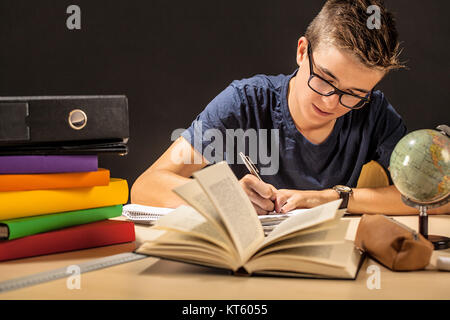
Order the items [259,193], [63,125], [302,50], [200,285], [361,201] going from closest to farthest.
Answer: [200,285], [63,125], [259,193], [361,201], [302,50]

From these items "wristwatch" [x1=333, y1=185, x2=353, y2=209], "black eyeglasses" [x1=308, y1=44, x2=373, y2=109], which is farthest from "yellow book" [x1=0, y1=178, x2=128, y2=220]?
"black eyeglasses" [x1=308, y1=44, x2=373, y2=109]

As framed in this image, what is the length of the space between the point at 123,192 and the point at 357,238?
20.4 inches

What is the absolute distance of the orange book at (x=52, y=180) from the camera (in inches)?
36.9

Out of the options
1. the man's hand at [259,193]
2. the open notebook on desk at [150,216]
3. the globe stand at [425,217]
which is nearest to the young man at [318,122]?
the man's hand at [259,193]

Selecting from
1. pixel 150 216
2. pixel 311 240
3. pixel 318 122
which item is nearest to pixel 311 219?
pixel 311 240

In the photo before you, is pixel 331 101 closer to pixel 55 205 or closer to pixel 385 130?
pixel 385 130

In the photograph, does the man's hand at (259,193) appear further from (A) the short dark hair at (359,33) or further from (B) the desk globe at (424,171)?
(A) the short dark hair at (359,33)

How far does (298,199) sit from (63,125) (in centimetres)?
87

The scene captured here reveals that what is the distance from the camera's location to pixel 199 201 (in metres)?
0.83

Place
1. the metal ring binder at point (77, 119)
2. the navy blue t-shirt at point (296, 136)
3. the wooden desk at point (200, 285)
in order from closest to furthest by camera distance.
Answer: the wooden desk at point (200, 285)
the metal ring binder at point (77, 119)
the navy blue t-shirt at point (296, 136)

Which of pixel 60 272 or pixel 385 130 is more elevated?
pixel 385 130

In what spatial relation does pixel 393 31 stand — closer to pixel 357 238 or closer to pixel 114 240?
pixel 357 238

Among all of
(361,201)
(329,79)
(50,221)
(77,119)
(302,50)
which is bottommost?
(361,201)

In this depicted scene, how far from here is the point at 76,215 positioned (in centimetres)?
102
